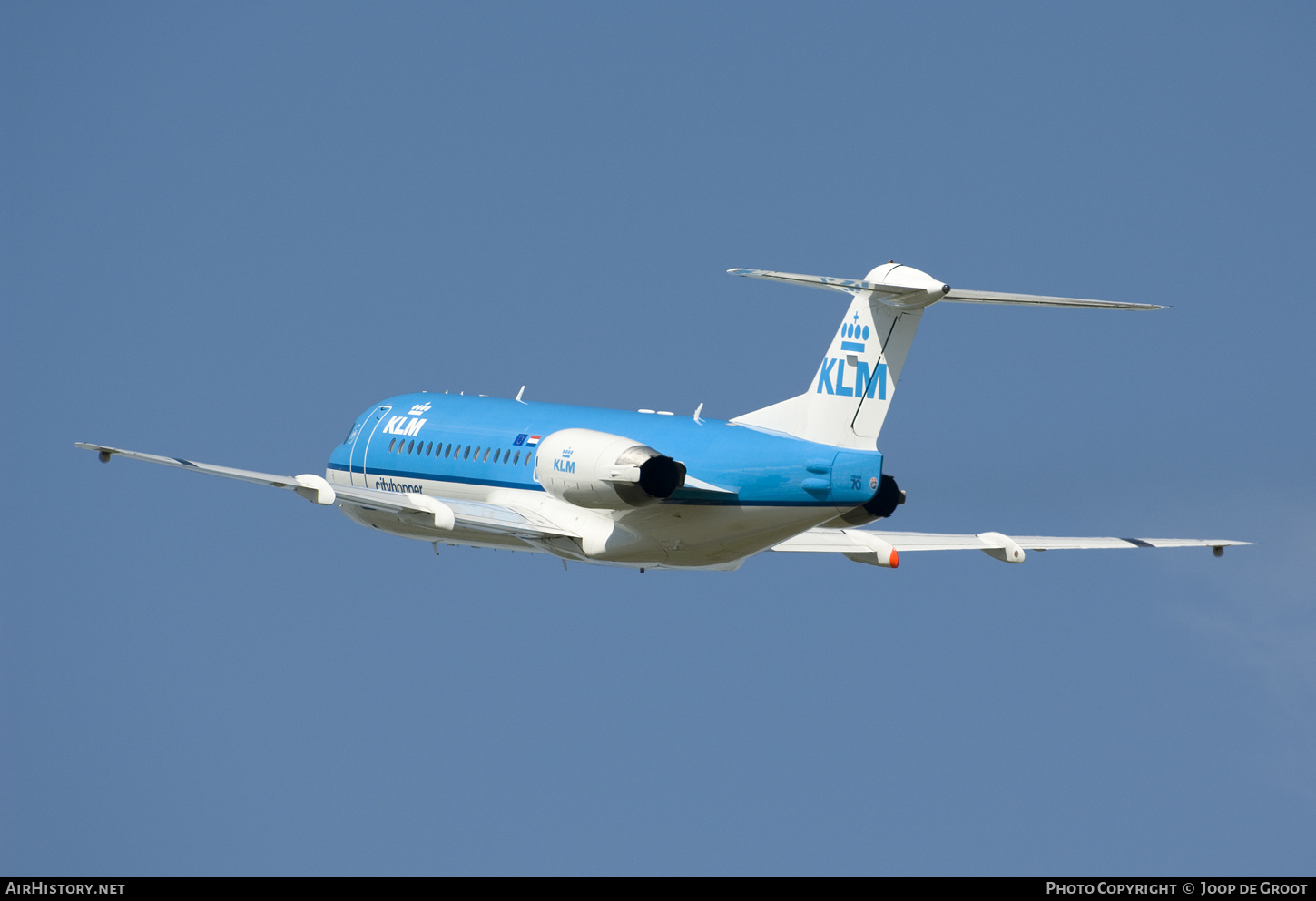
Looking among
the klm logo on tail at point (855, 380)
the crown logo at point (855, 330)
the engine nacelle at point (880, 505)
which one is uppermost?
the crown logo at point (855, 330)

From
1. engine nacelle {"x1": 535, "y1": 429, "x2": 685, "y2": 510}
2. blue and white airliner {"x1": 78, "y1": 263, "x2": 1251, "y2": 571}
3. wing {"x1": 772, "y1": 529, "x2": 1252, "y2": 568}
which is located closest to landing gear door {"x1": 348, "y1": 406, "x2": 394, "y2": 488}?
blue and white airliner {"x1": 78, "y1": 263, "x2": 1251, "y2": 571}

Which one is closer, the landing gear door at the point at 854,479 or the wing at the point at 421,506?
the landing gear door at the point at 854,479

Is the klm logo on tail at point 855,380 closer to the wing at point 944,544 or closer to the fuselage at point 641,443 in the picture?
the fuselage at point 641,443

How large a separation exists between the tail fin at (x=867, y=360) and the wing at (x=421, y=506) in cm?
629

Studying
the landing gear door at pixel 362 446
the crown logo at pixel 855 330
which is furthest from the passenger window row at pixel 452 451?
the crown logo at pixel 855 330

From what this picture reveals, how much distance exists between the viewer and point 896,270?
40375 millimetres

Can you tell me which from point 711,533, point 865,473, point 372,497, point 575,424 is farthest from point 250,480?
point 865,473

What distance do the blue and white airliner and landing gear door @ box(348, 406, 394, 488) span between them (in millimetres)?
2793

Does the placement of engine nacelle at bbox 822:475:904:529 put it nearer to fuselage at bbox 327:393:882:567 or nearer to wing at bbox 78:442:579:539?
fuselage at bbox 327:393:882:567

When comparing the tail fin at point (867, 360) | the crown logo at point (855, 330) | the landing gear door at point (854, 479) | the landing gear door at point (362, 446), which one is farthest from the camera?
the landing gear door at point (362, 446)

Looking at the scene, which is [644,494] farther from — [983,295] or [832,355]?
[983,295]

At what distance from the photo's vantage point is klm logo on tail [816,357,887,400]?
40562mm

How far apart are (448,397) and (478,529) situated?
657cm

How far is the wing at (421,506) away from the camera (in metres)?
44.0
